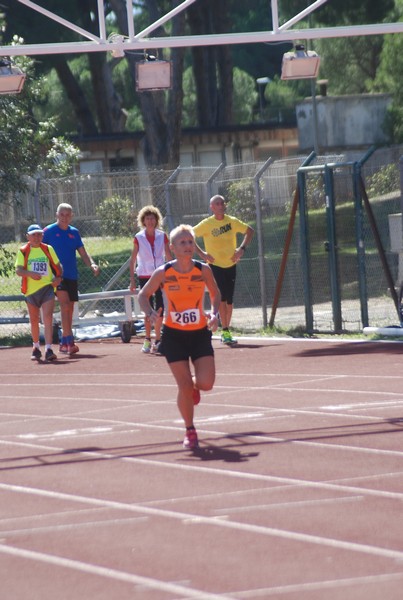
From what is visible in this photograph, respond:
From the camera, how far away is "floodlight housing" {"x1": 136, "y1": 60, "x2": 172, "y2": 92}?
14.4 meters

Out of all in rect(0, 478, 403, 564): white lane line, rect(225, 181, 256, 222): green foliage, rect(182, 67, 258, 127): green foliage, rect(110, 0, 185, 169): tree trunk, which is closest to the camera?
rect(0, 478, 403, 564): white lane line

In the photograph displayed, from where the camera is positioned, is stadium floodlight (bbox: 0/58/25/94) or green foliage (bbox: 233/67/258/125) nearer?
stadium floodlight (bbox: 0/58/25/94)

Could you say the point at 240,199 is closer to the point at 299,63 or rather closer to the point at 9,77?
the point at 299,63

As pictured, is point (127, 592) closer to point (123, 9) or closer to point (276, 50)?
point (123, 9)

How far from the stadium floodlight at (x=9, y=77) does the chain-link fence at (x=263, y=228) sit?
214 inches

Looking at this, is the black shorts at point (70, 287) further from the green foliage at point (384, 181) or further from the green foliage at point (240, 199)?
the green foliage at point (240, 199)

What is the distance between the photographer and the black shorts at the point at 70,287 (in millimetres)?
17391

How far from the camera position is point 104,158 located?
50.1 m

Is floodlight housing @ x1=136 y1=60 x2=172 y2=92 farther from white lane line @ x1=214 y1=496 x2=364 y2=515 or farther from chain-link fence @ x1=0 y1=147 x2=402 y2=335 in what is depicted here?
white lane line @ x1=214 y1=496 x2=364 y2=515

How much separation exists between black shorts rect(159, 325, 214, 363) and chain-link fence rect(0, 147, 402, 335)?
8589 mm

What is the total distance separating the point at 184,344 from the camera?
995cm

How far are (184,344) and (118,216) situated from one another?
15.4 m

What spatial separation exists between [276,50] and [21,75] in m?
58.6

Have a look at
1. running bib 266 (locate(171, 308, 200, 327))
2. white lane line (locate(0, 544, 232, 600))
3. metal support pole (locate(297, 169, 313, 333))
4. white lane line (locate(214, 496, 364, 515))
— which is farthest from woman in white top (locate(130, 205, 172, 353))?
white lane line (locate(0, 544, 232, 600))
